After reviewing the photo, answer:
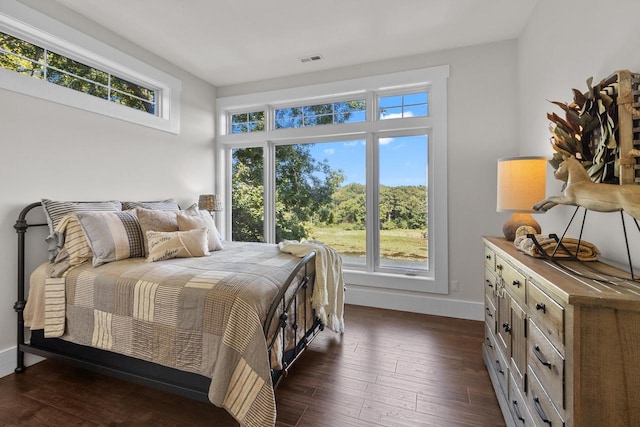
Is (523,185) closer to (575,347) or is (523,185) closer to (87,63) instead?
(575,347)

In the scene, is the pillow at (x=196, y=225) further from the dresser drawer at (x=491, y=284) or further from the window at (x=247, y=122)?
the dresser drawer at (x=491, y=284)

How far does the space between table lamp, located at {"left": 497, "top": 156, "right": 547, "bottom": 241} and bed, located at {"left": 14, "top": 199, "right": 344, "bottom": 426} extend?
1316mm

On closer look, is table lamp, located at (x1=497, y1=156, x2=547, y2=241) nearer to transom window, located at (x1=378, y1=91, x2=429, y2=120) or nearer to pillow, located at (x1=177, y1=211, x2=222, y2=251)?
transom window, located at (x1=378, y1=91, x2=429, y2=120)

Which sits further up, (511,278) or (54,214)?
(54,214)

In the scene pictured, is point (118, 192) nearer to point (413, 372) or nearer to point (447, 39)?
point (413, 372)

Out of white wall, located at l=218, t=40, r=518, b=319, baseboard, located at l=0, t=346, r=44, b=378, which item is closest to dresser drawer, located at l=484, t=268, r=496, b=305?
white wall, located at l=218, t=40, r=518, b=319

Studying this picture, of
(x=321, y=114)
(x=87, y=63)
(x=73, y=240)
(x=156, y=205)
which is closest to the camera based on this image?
(x=73, y=240)

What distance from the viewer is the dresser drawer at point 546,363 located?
3.15ft

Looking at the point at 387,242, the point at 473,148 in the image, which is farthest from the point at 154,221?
the point at 473,148

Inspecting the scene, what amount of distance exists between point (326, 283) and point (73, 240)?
1.86m

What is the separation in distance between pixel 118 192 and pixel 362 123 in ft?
8.94

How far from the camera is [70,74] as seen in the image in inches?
103

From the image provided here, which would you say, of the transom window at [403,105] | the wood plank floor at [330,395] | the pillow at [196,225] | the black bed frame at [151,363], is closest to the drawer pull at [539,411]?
the wood plank floor at [330,395]

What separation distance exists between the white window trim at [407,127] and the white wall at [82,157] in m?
0.91
